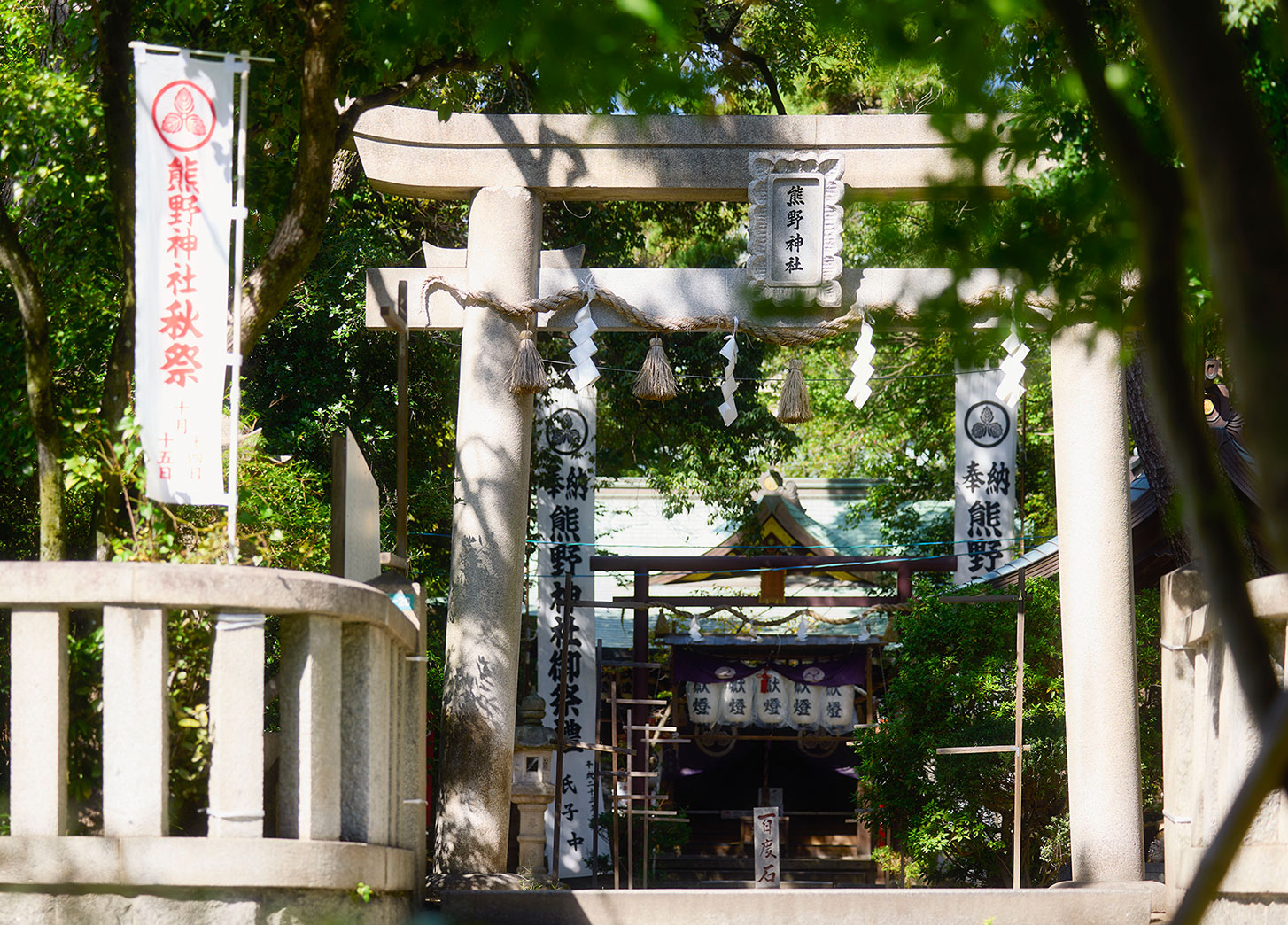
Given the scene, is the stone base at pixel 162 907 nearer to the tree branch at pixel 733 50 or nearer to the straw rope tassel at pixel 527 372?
the straw rope tassel at pixel 527 372

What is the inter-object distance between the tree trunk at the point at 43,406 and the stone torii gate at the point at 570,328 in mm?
2453

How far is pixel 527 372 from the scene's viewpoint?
6938 millimetres

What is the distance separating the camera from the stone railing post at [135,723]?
3.72m

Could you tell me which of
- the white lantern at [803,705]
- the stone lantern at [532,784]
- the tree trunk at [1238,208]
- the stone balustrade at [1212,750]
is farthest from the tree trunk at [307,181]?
the white lantern at [803,705]

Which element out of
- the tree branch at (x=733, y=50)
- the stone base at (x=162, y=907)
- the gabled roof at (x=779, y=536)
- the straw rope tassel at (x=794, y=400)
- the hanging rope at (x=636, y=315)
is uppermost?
the tree branch at (x=733, y=50)

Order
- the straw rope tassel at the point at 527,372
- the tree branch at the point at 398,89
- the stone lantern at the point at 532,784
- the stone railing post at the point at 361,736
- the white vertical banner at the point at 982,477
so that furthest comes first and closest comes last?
the white vertical banner at the point at 982,477
the stone lantern at the point at 532,784
the straw rope tassel at the point at 527,372
the tree branch at the point at 398,89
the stone railing post at the point at 361,736

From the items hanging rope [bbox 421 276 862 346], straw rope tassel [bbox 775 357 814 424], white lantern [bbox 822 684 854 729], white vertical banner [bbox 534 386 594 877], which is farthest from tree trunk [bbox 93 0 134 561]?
white lantern [bbox 822 684 854 729]

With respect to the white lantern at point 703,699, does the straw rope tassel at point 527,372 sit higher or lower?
higher

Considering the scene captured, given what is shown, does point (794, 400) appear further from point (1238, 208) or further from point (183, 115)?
point (1238, 208)

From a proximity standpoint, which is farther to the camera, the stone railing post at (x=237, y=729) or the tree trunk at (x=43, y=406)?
the tree trunk at (x=43, y=406)

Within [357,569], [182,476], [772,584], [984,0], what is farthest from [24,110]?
[772,584]

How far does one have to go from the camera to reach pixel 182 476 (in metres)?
4.48

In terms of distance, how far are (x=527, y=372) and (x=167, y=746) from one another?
3.49 meters

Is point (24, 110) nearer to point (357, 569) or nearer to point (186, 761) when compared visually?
point (357, 569)
